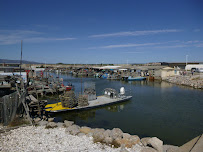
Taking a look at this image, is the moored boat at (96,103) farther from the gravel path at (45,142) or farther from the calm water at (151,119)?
the gravel path at (45,142)

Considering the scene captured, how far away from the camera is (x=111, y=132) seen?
32.9 ft

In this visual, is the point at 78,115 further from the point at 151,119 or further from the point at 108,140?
the point at 108,140

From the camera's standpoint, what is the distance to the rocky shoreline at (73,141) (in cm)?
832

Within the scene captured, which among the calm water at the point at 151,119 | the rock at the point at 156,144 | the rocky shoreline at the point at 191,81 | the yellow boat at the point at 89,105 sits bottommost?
the calm water at the point at 151,119

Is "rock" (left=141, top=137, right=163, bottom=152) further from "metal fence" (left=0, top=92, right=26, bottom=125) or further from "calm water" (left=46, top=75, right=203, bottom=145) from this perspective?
"metal fence" (left=0, top=92, right=26, bottom=125)

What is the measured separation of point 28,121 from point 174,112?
15.5 metres

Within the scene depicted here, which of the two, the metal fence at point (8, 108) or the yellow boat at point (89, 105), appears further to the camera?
the yellow boat at point (89, 105)

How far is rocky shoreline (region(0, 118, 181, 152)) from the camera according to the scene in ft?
27.3

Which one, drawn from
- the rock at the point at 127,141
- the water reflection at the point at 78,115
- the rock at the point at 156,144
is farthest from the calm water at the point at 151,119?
the rock at the point at 156,144

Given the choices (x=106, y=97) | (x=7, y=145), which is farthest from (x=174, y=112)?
(x=7, y=145)

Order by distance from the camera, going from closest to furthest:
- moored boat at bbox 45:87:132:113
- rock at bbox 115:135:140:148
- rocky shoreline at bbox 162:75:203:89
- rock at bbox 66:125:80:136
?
rock at bbox 115:135:140:148, rock at bbox 66:125:80:136, moored boat at bbox 45:87:132:113, rocky shoreline at bbox 162:75:203:89

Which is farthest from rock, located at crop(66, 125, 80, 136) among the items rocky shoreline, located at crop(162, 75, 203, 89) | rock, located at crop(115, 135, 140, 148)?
rocky shoreline, located at crop(162, 75, 203, 89)

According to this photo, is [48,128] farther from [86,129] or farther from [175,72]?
[175,72]

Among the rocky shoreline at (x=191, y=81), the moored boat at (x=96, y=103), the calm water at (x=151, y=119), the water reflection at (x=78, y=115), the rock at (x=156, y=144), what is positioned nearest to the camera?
the rock at (x=156, y=144)
